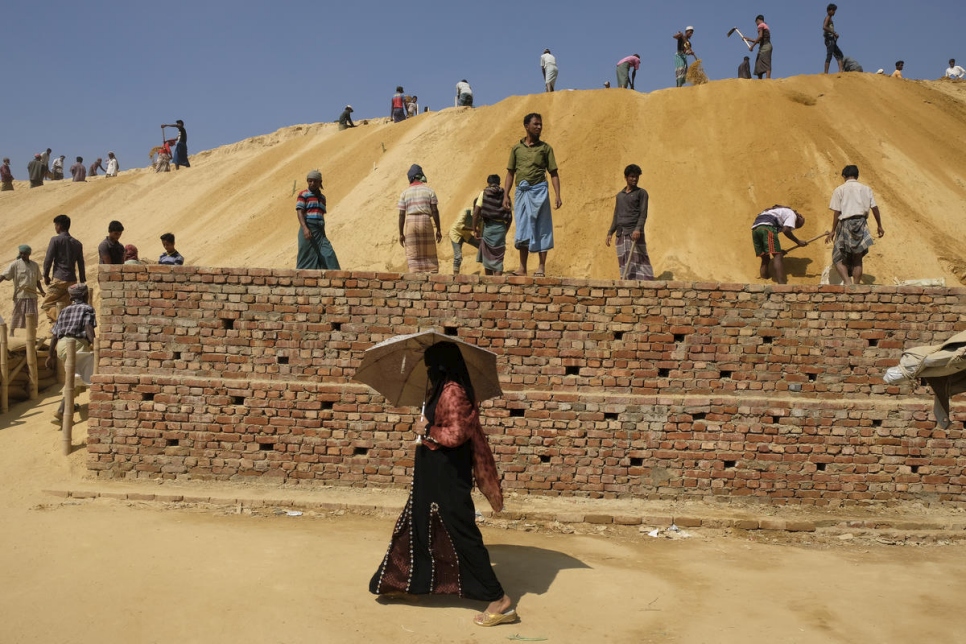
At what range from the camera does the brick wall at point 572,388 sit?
7953mm

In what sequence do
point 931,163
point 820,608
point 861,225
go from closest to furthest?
point 820,608, point 861,225, point 931,163

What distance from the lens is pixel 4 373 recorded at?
10422 mm

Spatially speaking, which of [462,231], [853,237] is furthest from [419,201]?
[853,237]

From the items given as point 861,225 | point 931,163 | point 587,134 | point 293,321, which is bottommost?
point 293,321

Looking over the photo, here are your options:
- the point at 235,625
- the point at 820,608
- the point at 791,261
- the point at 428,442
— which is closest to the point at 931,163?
the point at 791,261

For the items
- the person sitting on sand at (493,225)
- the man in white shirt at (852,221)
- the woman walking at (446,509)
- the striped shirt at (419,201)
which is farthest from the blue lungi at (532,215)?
the woman walking at (446,509)

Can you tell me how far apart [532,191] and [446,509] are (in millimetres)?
4991

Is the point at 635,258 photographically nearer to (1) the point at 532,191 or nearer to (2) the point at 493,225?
(1) the point at 532,191

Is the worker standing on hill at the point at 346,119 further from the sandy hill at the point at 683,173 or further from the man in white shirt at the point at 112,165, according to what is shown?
the man in white shirt at the point at 112,165

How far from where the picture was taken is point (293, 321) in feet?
26.7

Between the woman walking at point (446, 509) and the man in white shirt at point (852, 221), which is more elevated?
the man in white shirt at point (852, 221)

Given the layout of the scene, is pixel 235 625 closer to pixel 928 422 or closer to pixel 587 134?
pixel 928 422

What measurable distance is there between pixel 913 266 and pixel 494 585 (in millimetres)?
9947

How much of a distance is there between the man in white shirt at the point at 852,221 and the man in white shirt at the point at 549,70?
9.81m
